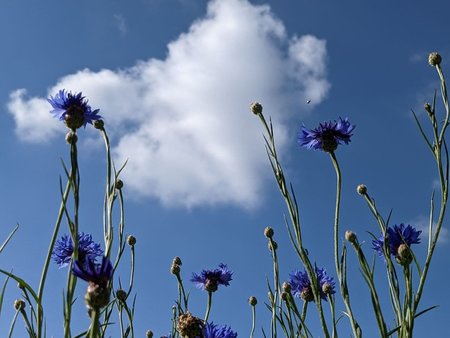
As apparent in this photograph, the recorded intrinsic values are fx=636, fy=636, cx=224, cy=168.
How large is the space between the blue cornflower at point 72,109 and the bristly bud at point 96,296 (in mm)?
894

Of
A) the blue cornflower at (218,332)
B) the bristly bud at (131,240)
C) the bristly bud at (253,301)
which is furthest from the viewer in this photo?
the bristly bud at (253,301)

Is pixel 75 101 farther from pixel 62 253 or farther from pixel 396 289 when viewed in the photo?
pixel 396 289

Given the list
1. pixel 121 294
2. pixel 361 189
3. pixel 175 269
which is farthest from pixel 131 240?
pixel 361 189

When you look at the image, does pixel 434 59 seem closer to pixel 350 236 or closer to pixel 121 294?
pixel 350 236

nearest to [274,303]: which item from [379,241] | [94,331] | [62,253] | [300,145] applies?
[379,241]

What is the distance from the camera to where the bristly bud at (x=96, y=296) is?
1.07 m

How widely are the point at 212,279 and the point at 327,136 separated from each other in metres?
1.38

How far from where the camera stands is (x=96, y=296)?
3.54 feet

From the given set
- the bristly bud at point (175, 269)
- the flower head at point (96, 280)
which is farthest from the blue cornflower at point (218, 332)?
the bristly bud at point (175, 269)

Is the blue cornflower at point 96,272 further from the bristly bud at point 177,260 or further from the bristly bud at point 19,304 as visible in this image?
the bristly bud at point 177,260

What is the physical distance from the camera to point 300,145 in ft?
9.02

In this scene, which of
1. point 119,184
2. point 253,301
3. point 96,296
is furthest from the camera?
point 253,301

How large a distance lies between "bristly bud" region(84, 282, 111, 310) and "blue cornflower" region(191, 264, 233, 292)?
2576mm

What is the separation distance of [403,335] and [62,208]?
40.8 inches
